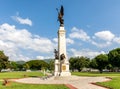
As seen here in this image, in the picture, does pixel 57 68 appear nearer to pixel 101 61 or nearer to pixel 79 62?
pixel 101 61

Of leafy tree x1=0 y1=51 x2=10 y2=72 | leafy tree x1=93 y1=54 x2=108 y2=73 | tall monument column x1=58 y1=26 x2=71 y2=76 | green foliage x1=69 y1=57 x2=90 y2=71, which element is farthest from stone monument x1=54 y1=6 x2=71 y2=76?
green foliage x1=69 y1=57 x2=90 y2=71

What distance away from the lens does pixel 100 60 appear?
343 ft

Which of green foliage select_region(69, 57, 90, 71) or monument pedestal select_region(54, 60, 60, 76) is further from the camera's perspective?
green foliage select_region(69, 57, 90, 71)

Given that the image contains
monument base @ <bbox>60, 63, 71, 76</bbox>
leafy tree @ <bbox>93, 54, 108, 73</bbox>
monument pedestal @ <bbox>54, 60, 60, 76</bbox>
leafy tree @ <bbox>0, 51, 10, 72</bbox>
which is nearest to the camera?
monument base @ <bbox>60, 63, 71, 76</bbox>

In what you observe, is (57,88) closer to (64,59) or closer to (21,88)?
(21,88)

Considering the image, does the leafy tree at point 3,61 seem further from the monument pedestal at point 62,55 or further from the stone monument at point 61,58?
the monument pedestal at point 62,55

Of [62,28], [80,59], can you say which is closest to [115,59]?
[80,59]

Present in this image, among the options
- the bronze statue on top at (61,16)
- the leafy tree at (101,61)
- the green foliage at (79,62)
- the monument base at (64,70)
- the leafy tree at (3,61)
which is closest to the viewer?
the monument base at (64,70)

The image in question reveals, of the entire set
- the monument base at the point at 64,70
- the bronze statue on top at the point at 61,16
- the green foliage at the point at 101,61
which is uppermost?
the bronze statue on top at the point at 61,16

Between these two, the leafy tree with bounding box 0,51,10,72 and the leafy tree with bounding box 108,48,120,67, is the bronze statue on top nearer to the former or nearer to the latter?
the leafy tree with bounding box 108,48,120,67

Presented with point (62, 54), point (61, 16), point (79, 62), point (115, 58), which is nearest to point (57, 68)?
point (62, 54)

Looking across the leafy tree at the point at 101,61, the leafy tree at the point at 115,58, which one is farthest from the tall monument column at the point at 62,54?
the leafy tree at the point at 101,61

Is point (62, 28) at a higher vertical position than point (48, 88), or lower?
A: higher

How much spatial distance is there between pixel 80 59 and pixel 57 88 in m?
99.6
